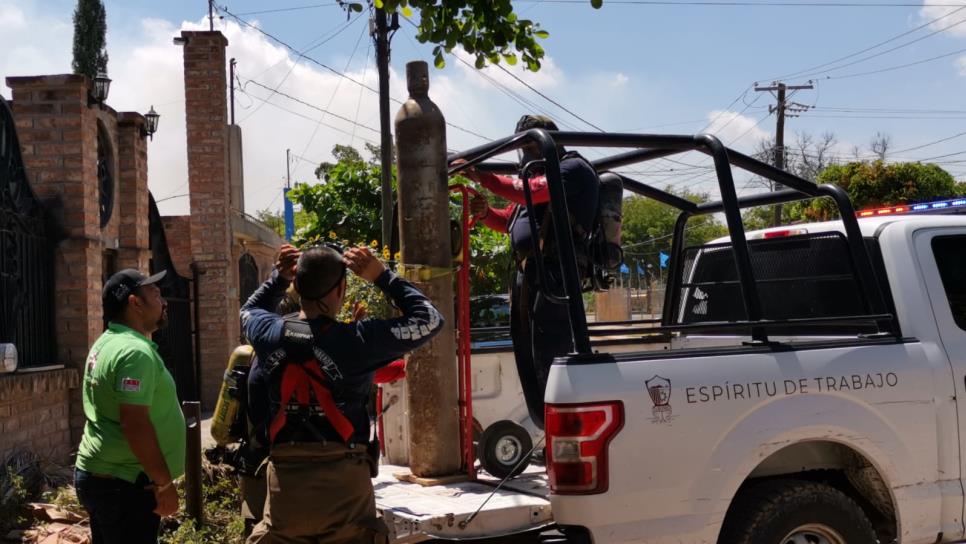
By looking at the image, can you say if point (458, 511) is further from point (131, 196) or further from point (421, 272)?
point (131, 196)

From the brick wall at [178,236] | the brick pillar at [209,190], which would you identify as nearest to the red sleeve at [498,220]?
the brick pillar at [209,190]

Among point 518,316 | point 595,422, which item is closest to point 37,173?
point 518,316

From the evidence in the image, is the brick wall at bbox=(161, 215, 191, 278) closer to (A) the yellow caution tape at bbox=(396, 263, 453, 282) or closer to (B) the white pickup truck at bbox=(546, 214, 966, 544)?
(A) the yellow caution tape at bbox=(396, 263, 453, 282)

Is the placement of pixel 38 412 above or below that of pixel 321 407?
above

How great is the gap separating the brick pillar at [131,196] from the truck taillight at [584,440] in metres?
7.59

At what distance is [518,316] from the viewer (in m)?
4.85

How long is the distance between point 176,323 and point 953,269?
1005 cm

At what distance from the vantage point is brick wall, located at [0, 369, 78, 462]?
703 centimetres

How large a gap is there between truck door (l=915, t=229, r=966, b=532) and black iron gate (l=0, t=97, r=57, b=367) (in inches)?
247

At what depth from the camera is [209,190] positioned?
13508mm

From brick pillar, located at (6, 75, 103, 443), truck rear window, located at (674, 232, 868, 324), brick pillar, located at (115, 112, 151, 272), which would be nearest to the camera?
truck rear window, located at (674, 232, 868, 324)

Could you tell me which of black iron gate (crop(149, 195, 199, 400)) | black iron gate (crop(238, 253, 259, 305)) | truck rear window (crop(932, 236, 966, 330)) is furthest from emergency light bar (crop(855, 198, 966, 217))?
black iron gate (crop(238, 253, 259, 305))

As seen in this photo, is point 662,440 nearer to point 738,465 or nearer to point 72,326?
point 738,465

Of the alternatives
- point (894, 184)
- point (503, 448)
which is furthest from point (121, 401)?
point (894, 184)
